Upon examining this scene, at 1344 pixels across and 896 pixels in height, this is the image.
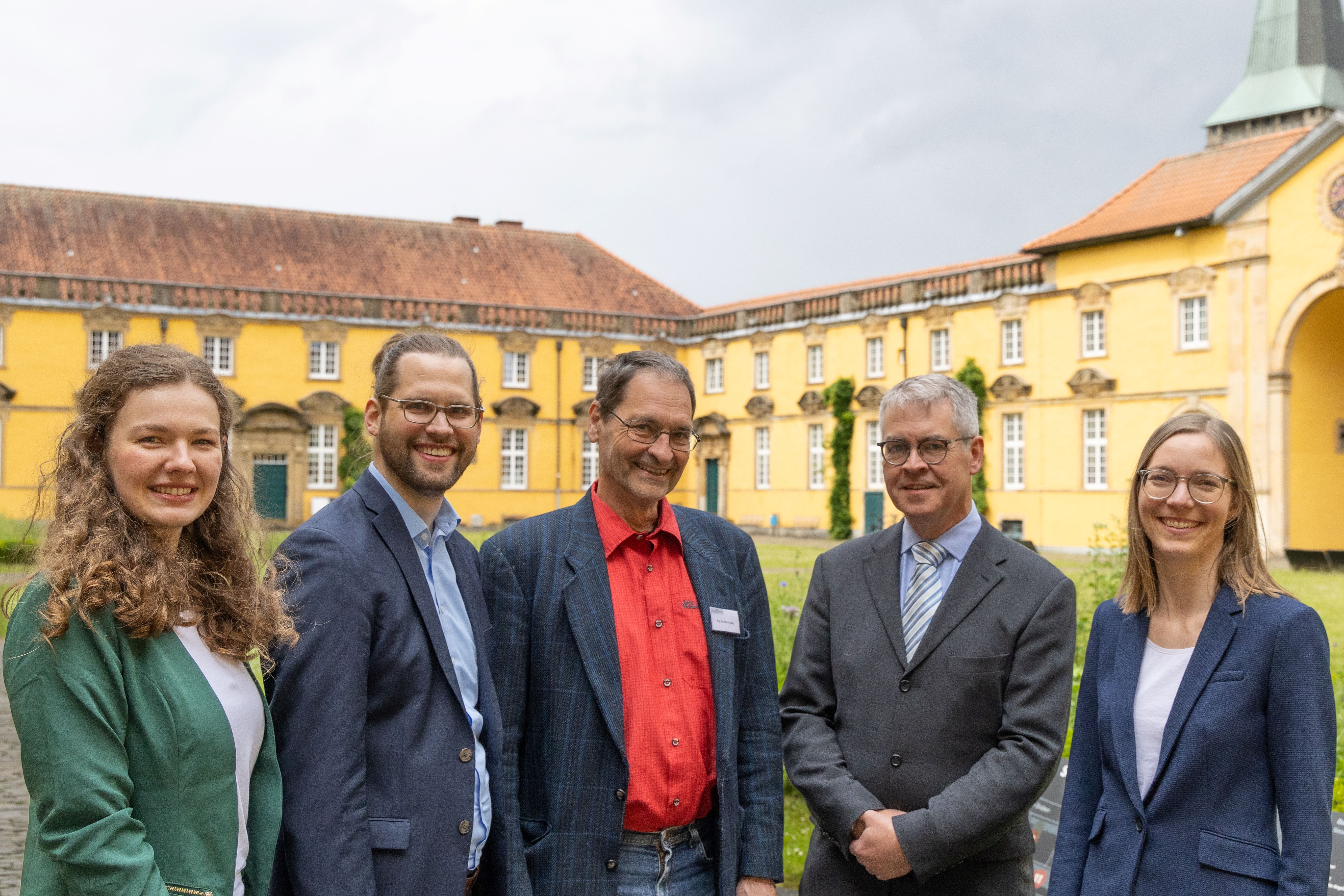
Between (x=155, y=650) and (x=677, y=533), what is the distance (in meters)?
1.41

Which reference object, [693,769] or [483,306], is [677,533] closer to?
[693,769]

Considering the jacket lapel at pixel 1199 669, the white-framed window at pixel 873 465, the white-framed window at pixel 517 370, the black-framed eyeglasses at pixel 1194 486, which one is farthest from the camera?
the white-framed window at pixel 517 370

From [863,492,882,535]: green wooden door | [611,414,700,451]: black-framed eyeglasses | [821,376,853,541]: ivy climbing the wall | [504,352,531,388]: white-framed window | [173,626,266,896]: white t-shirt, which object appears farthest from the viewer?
[504,352,531,388]: white-framed window

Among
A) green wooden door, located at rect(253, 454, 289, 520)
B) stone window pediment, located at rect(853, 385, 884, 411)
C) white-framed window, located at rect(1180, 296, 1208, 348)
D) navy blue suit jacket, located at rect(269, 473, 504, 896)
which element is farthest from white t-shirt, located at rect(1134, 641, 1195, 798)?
green wooden door, located at rect(253, 454, 289, 520)

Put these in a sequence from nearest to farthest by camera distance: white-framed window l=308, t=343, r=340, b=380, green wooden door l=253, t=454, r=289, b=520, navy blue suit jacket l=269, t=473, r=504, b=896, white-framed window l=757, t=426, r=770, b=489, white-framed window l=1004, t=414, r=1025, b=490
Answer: navy blue suit jacket l=269, t=473, r=504, b=896
white-framed window l=1004, t=414, r=1025, b=490
green wooden door l=253, t=454, r=289, b=520
white-framed window l=308, t=343, r=340, b=380
white-framed window l=757, t=426, r=770, b=489

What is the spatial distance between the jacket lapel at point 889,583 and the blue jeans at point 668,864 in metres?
0.72

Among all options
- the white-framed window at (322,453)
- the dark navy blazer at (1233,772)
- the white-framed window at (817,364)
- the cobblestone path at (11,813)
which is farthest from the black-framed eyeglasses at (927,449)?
the white-framed window at (322,453)

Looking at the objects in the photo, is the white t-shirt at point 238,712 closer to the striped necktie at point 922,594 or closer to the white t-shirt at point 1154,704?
the striped necktie at point 922,594

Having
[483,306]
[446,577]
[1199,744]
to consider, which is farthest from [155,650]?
[483,306]

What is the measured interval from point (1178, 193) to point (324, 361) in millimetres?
23609

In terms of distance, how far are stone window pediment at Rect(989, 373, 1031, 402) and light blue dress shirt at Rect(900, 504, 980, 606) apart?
26793mm

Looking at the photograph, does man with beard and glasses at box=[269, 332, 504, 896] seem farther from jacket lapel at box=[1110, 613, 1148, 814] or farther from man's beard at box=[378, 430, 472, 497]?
jacket lapel at box=[1110, 613, 1148, 814]

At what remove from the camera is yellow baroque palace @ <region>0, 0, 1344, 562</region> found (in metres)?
25.3

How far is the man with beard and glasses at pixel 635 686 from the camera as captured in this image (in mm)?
3010
